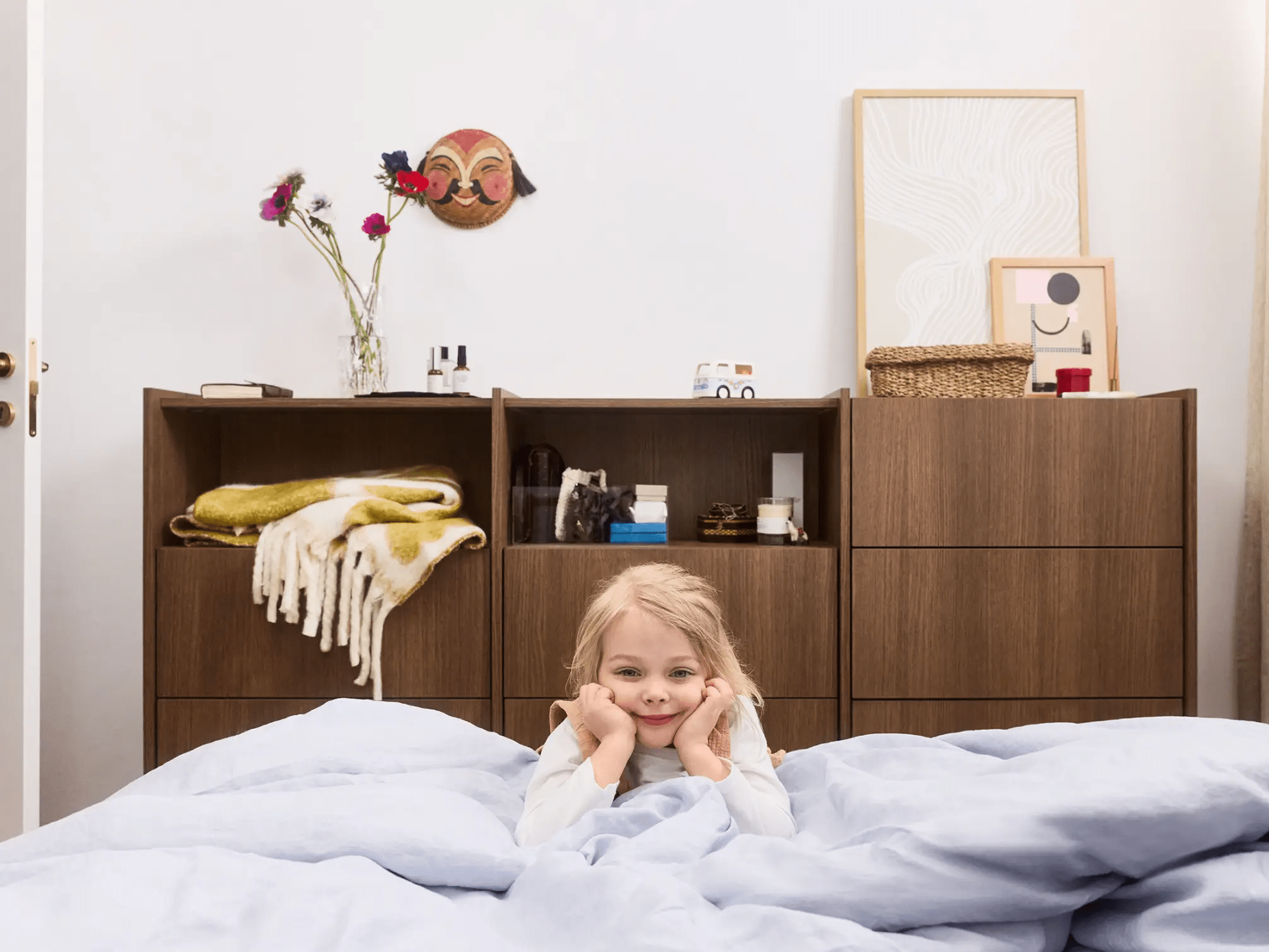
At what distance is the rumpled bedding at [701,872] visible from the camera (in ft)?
2.24

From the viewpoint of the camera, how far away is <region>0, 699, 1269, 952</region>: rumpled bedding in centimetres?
68

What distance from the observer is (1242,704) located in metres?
2.41

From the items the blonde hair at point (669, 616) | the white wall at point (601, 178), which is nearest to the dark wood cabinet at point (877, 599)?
the white wall at point (601, 178)

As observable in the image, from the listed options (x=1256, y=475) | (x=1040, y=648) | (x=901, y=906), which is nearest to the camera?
(x=901, y=906)

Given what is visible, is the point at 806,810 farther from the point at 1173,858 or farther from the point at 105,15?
the point at 105,15

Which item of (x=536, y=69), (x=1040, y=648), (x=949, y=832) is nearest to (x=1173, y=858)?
(x=949, y=832)

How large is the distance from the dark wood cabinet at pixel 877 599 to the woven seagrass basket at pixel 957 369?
0.17 feet

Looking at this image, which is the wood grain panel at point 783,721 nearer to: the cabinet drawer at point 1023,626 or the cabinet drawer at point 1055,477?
the cabinet drawer at point 1023,626

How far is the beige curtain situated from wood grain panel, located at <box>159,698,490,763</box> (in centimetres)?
188

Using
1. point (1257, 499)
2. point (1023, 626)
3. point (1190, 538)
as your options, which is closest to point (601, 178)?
point (1023, 626)

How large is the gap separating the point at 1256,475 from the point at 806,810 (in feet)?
6.22

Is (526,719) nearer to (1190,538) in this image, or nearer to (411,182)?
(411,182)

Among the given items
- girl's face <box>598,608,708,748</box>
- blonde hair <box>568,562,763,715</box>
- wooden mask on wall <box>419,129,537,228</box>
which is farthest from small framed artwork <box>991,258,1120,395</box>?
girl's face <box>598,608,708,748</box>

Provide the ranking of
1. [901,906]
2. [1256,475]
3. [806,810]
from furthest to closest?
1. [1256,475]
2. [806,810]
3. [901,906]
